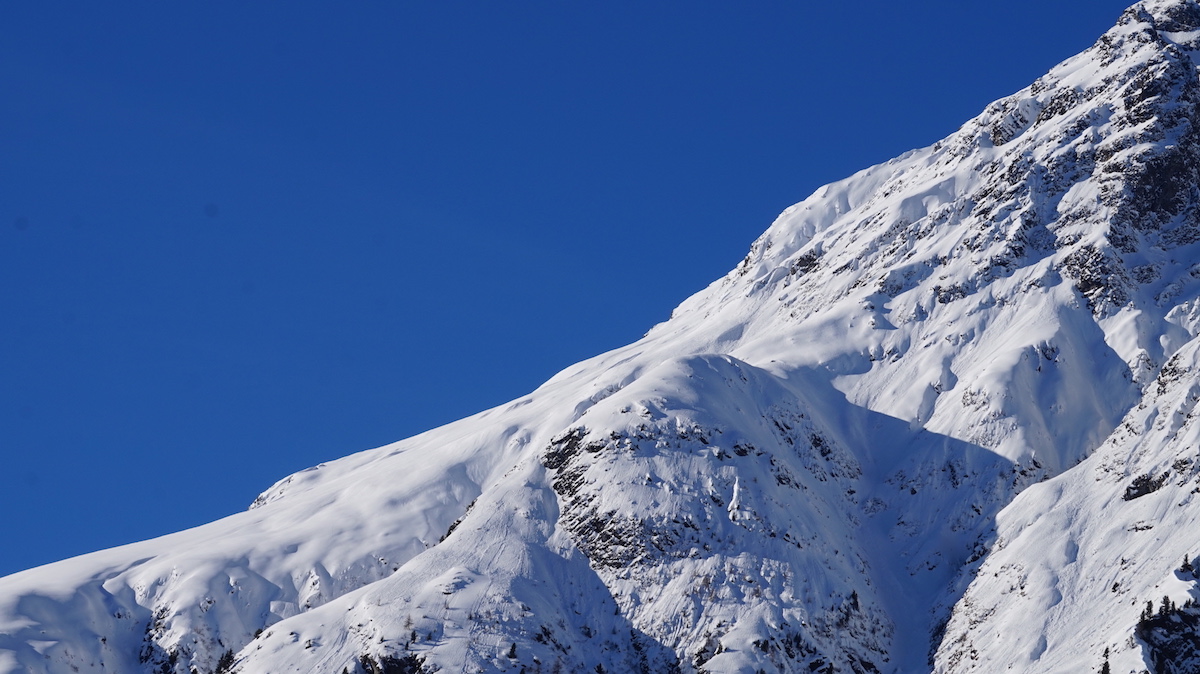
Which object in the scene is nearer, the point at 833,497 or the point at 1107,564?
the point at 1107,564

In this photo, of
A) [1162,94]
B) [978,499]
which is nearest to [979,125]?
[1162,94]

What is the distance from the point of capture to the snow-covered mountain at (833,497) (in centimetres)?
7756

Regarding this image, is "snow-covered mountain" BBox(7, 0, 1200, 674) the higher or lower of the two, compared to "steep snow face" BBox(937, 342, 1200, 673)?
higher

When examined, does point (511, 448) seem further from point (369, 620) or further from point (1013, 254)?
point (1013, 254)

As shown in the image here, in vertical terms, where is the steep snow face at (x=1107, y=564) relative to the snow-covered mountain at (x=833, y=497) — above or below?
below

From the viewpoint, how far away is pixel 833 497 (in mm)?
97938

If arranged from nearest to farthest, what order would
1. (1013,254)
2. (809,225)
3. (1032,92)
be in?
(1013,254) → (1032,92) → (809,225)

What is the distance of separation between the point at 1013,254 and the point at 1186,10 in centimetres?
5144

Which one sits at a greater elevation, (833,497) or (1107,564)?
(833,497)

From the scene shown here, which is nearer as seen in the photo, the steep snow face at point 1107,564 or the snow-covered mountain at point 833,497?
the steep snow face at point 1107,564

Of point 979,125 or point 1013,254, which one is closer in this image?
point 1013,254

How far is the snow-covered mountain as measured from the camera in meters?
77.6

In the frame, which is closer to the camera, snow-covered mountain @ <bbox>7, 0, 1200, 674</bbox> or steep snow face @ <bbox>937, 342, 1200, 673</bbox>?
steep snow face @ <bbox>937, 342, 1200, 673</bbox>

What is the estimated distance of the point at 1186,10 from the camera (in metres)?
147
